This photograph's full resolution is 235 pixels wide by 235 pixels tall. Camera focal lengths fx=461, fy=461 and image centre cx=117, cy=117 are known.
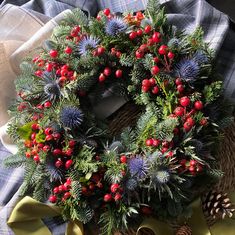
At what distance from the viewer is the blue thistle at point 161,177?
2.28 ft

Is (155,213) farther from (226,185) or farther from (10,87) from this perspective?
(10,87)

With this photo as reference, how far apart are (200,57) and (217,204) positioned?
0.26 m

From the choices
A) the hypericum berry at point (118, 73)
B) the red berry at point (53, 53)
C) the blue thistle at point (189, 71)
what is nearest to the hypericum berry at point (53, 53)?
the red berry at point (53, 53)

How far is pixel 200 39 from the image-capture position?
0.79 metres

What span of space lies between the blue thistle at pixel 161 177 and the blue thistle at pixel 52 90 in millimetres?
217

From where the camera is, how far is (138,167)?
0.71 metres

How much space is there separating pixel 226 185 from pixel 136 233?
0.70 feet

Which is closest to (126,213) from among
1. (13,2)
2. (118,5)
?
(118,5)

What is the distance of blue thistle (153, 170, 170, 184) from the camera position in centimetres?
70

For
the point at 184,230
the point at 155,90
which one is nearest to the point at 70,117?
the point at 155,90

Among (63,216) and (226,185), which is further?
(226,185)

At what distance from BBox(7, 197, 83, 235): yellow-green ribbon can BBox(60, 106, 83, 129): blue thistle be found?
149mm

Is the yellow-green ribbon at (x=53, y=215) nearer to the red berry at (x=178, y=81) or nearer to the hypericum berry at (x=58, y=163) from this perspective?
the hypericum berry at (x=58, y=163)

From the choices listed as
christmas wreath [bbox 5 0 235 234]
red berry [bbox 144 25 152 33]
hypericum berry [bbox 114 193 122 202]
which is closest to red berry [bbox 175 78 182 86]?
christmas wreath [bbox 5 0 235 234]
